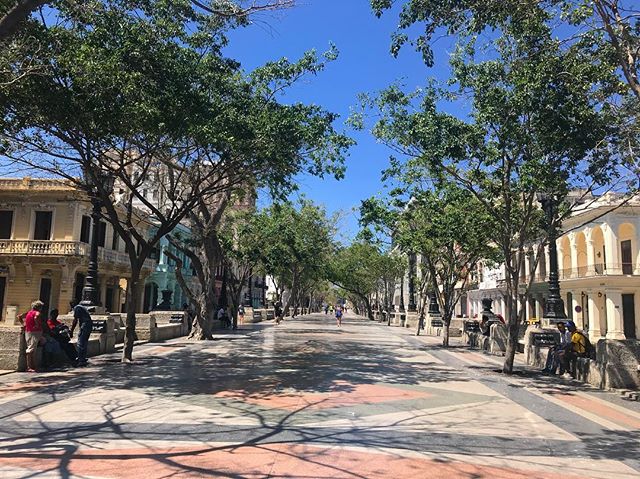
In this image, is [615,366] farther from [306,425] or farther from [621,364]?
[306,425]

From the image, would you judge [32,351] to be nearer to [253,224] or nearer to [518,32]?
[518,32]

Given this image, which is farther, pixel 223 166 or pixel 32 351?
pixel 223 166

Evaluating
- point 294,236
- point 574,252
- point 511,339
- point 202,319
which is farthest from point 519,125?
point 574,252

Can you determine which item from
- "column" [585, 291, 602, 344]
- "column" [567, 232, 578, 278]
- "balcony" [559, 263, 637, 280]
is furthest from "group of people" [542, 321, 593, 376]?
"column" [567, 232, 578, 278]

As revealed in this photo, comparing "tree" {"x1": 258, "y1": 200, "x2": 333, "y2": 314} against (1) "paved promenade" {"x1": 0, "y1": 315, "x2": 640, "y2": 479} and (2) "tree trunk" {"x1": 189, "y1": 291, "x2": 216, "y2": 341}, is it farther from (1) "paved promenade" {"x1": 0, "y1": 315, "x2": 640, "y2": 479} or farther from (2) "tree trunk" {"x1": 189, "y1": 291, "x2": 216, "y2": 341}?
(1) "paved promenade" {"x1": 0, "y1": 315, "x2": 640, "y2": 479}

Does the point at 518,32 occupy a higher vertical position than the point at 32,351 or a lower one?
higher

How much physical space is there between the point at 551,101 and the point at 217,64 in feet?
24.4

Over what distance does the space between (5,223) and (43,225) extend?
2.38 m

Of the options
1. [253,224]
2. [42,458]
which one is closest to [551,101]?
[42,458]

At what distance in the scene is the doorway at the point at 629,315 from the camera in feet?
121

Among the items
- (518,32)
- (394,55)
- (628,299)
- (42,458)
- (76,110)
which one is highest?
(518,32)

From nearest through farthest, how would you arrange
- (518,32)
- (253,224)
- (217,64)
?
1. (518,32)
2. (217,64)
3. (253,224)

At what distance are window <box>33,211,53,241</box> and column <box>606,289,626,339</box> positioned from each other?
121ft

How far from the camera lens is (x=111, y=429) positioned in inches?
267
